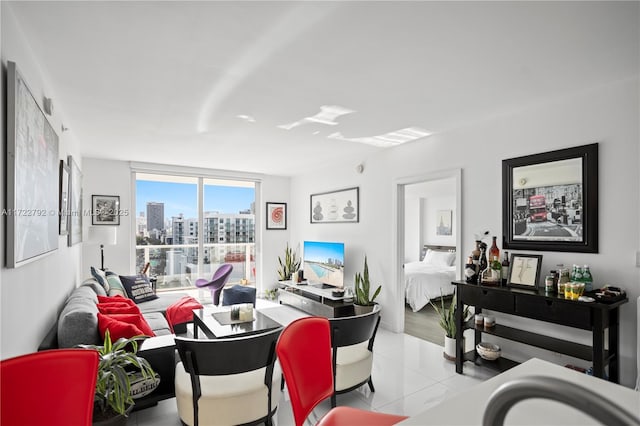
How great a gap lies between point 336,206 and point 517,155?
10.0ft

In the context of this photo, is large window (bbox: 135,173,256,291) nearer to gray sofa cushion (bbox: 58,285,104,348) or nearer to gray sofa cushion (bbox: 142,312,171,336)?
gray sofa cushion (bbox: 142,312,171,336)

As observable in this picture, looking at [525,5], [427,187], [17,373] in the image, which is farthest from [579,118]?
[427,187]

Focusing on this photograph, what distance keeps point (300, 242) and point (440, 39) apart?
5281mm

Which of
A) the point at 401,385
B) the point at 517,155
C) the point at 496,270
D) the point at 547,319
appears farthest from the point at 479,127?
the point at 401,385

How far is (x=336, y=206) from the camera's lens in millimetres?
5887

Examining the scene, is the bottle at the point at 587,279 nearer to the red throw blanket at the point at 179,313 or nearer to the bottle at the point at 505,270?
the bottle at the point at 505,270

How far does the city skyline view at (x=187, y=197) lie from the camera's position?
20.3 ft

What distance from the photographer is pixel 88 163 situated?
552 cm

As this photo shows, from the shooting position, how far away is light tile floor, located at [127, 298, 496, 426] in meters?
2.67

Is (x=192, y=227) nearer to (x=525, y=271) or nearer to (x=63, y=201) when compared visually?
(x=63, y=201)

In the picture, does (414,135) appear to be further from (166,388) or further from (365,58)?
(166,388)

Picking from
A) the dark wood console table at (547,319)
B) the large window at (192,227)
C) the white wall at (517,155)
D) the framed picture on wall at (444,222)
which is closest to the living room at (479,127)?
the white wall at (517,155)

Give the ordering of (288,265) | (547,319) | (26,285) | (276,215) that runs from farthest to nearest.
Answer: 1. (276,215)
2. (288,265)
3. (547,319)
4. (26,285)

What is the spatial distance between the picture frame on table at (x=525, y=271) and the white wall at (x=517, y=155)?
156mm
